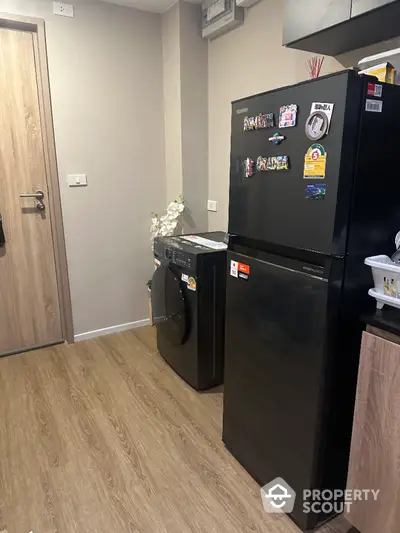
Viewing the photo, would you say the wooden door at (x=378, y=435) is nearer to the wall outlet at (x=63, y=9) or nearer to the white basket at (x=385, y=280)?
the white basket at (x=385, y=280)

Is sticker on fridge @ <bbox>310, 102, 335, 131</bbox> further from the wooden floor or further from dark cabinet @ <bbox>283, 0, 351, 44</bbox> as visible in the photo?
the wooden floor

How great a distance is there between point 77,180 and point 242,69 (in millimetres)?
1425

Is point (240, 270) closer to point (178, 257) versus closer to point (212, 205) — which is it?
point (178, 257)

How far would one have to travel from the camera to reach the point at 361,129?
1.15 meters

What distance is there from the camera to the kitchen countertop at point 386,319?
1164 millimetres

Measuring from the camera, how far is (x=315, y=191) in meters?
1.22

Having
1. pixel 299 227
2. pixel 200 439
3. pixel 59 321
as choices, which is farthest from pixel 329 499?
pixel 59 321

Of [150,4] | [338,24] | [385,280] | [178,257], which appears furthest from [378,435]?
[150,4]

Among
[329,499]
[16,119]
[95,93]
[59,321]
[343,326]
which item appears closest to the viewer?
[343,326]

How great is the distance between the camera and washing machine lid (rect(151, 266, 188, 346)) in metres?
2.33

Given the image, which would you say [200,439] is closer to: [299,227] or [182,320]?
[182,320]

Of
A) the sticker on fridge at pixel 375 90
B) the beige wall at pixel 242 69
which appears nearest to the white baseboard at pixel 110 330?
the beige wall at pixel 242 69

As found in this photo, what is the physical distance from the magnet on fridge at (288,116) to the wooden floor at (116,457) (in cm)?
154

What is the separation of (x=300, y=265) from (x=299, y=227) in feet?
0.44
